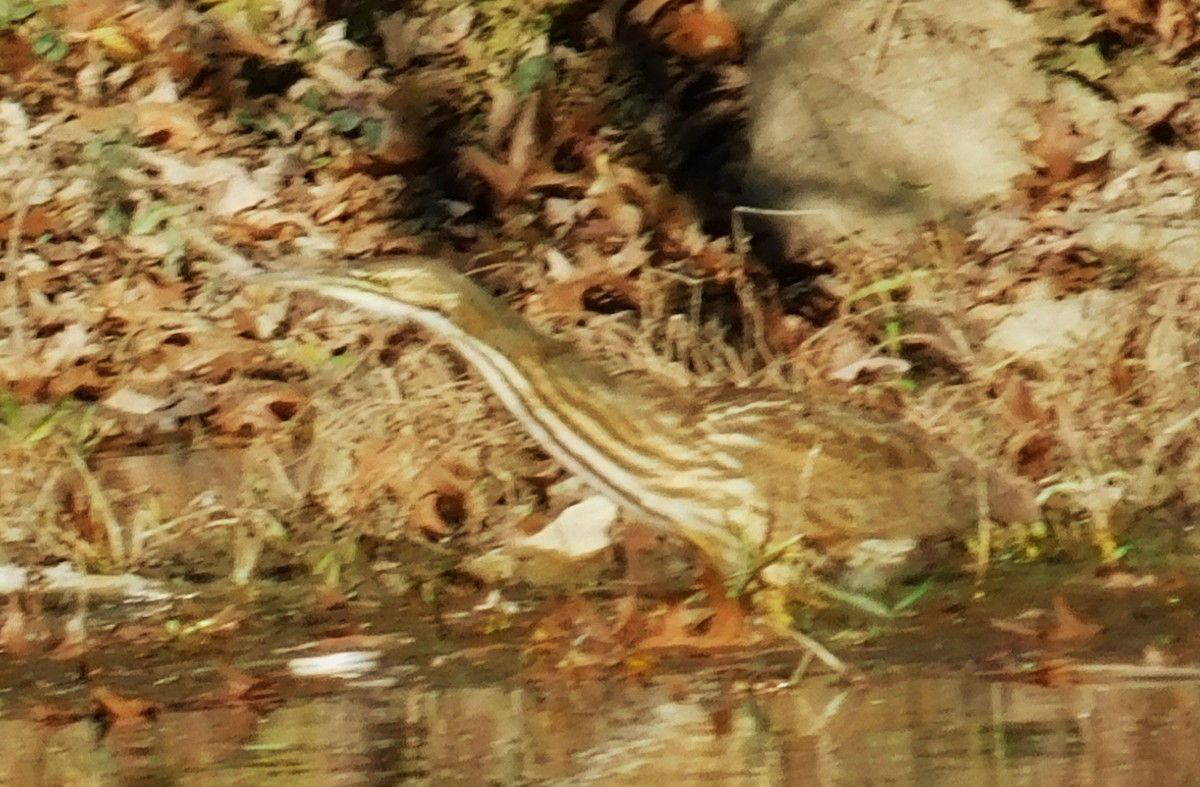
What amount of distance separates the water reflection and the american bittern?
0.93m

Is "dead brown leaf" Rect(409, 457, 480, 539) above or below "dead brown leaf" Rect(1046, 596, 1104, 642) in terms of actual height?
above

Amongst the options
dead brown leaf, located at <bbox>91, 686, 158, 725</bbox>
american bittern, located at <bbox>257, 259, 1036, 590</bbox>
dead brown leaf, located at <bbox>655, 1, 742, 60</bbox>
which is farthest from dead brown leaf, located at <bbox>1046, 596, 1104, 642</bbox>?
dead brown leaf, located at <bbox>655, 1, 742, 60</bbox>

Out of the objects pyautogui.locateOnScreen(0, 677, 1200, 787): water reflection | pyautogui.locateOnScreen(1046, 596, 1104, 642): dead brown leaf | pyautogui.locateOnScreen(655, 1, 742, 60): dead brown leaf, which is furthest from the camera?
pyautogui.locateOnScreen(655, 1, 742, 60): dead brown leaf

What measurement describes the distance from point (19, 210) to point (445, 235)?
1.82 metres

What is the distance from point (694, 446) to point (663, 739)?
1.60 meters

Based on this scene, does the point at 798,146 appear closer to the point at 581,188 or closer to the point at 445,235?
the point at 581,188

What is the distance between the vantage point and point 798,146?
295 inches

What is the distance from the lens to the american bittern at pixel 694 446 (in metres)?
4.79

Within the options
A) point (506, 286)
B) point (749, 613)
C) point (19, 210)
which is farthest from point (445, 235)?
point (749, 613)

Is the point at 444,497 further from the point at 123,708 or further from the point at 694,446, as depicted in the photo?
the point at 123,708

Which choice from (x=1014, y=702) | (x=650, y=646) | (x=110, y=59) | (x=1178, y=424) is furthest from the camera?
(x=110, y=59)

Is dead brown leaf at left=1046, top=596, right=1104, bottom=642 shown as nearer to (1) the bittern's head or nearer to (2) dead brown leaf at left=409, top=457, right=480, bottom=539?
(1) the bittern's head

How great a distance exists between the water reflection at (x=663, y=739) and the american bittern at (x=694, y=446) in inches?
36.7

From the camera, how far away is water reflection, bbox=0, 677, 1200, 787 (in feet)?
9.89
